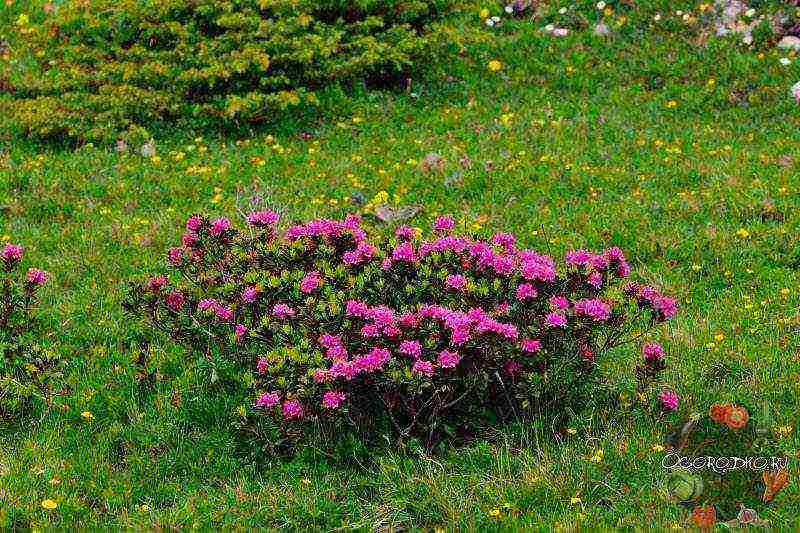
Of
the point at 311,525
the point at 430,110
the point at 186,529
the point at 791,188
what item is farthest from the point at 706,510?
the point at 430,110

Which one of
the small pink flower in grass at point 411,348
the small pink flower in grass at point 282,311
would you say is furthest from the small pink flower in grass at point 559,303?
the small pink flower in grass at point 282,311

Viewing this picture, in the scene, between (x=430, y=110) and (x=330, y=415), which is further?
(x=430, y=110)

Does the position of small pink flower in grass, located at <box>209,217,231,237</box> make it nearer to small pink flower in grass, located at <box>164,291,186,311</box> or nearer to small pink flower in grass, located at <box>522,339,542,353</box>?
small pink flower in grass, located at <box>164,291,186,311</box>

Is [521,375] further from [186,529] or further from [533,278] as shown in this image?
[186,529]

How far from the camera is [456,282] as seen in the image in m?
4.79

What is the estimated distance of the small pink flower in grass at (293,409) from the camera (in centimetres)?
444

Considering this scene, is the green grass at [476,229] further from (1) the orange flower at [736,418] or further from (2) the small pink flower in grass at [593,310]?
(2) the small pink flower in grass at [593,310]

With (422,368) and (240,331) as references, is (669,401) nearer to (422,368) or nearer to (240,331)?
(422,368)

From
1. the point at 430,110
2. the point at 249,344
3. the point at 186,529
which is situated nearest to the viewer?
the point at 186,529

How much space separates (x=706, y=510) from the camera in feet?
13.0

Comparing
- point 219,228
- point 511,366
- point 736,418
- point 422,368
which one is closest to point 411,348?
point 422,368

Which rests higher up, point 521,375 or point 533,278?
point 533,278

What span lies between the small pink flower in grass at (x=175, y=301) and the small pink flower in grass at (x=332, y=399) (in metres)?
1.52

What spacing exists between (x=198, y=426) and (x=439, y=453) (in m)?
1.40
